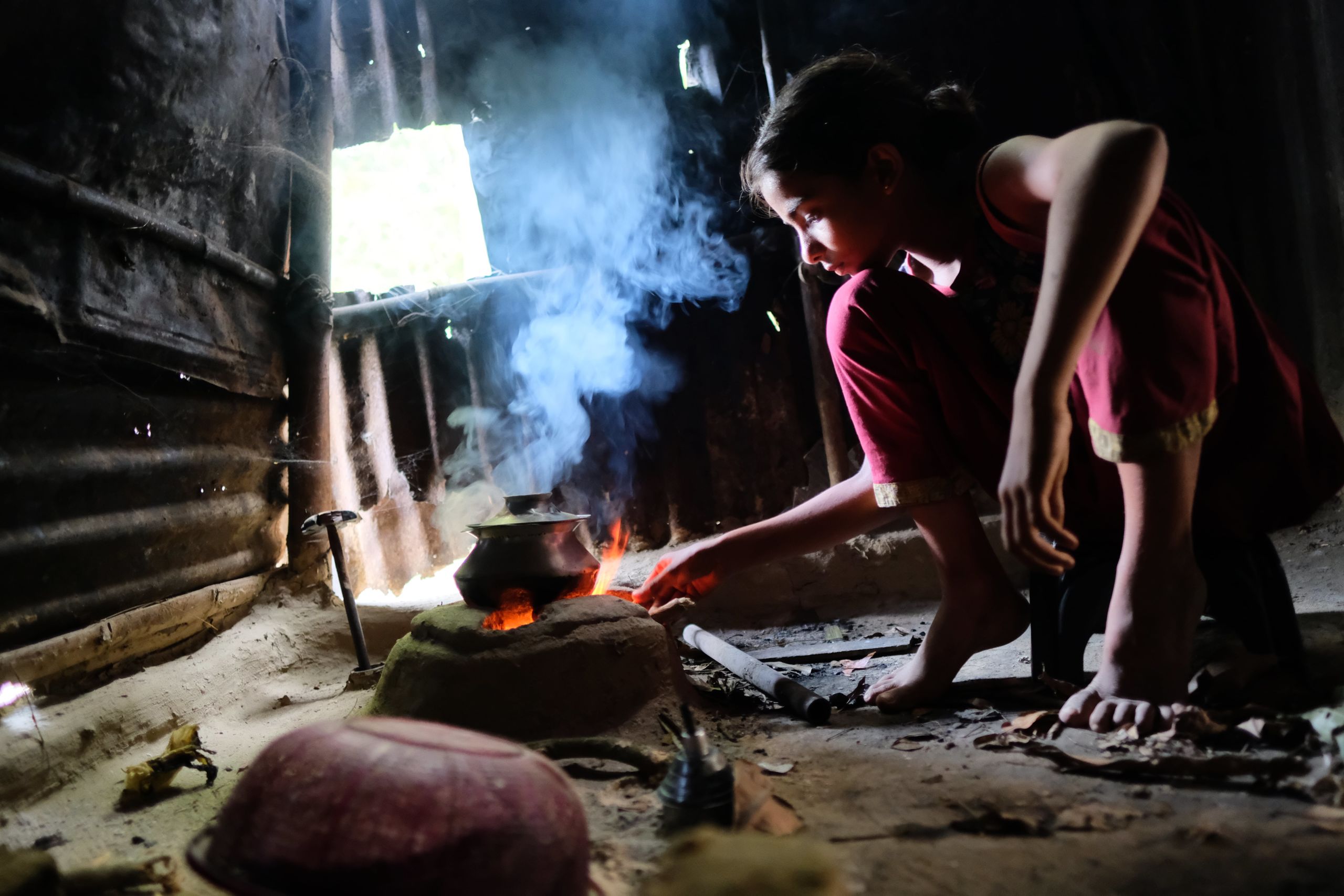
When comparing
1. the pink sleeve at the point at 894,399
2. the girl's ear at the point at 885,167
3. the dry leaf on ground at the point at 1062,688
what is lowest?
the dry leaf on ground at the point at 1062,688

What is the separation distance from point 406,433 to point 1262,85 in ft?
18.1

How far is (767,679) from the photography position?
254 centimetres

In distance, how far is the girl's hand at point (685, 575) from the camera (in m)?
2.75

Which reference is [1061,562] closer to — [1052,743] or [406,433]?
[1052,743]

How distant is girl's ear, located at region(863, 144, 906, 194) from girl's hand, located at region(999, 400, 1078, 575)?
42.4 inches

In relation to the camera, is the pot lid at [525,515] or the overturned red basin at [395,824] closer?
the overturned red basin at [395,824]

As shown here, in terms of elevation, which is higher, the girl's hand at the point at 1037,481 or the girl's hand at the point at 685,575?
the girl's hand at the point at 1037,481

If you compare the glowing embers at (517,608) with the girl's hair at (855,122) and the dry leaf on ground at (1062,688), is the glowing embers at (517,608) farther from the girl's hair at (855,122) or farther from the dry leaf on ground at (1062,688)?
the girl's hair at (855,122)

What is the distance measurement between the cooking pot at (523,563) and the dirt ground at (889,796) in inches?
24.0

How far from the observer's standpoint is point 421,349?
5.17 meters

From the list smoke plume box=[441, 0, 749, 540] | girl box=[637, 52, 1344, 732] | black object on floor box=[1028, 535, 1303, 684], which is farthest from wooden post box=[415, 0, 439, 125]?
black object on floor box=[1028, 535, 1303, 684]

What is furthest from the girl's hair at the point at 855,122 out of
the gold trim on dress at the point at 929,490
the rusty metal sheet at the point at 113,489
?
the rusty metal sheet at the point at 113,489

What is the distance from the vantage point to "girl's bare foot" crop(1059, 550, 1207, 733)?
1.79 metres

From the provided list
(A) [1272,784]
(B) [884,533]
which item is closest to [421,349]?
(B) [884,533]
